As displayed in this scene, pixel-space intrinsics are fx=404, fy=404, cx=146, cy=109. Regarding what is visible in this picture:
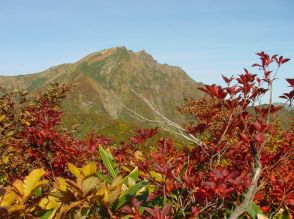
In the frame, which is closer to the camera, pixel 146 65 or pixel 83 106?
pixel 83 106

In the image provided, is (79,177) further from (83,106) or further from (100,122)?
(83,106)

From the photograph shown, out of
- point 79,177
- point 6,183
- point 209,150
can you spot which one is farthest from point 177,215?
point 6,183

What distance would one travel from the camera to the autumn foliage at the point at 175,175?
2.44m

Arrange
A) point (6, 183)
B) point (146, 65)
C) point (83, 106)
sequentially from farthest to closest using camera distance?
point (146, 65)
point (83, 106)
point (6, 183)

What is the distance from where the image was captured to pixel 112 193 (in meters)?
2.46

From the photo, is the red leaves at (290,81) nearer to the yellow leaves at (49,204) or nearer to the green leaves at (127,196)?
the green leaves at (127,196)

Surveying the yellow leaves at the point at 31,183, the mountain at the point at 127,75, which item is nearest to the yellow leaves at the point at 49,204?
the yellow leaves at the point at 31,183

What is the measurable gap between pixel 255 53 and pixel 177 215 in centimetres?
140

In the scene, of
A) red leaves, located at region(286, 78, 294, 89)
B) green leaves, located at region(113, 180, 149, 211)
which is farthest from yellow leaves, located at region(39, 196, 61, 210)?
red leaves, located at region(286, 78, 294, 89)

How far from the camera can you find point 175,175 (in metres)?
3.18

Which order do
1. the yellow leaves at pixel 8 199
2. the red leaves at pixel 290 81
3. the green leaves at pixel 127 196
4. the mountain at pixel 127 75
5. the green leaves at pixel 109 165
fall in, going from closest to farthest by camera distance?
the yellow leaves at pixel 8 199, the green leaves at pixel 127 196, the red leaves at pixel 290 81, the green leaves at pixel 109 165, the mountain at pixel 127 75

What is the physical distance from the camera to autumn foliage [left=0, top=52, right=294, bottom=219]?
2.44m

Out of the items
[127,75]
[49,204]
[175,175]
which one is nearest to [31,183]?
[49,204]

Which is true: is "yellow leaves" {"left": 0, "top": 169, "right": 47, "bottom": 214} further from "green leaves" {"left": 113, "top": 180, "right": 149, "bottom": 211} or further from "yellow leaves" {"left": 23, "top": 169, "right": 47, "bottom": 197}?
"green leaves" {"left": 113, "top": 180, "right": 149, "bottom": 211}
